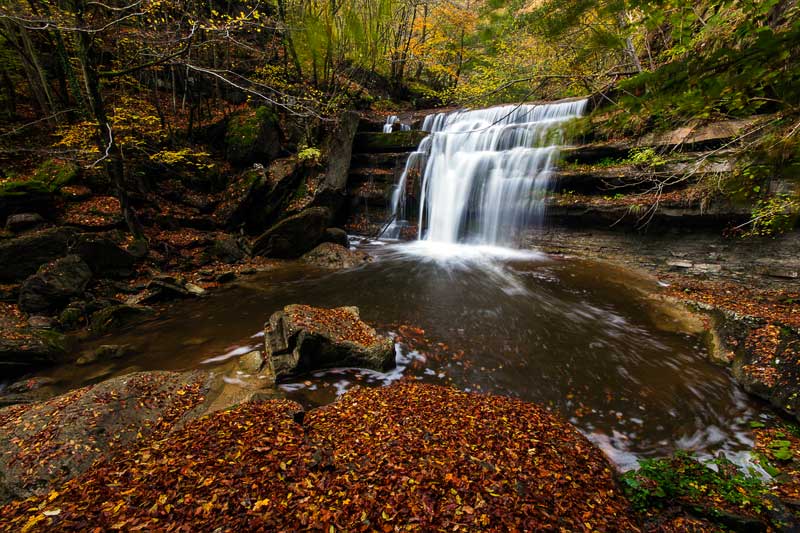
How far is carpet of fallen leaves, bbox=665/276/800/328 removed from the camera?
6144mm

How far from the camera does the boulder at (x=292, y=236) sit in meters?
10.0

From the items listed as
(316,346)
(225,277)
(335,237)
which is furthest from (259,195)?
(316,346)

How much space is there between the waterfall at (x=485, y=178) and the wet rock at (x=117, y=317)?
30.6ft

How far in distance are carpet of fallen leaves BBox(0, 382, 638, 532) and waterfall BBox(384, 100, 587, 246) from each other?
31.7 feet

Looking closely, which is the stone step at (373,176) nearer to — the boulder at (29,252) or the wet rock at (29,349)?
the boulder at (29,252)


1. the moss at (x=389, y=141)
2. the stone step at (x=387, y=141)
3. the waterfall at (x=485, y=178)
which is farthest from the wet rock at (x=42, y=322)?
the moss at (x=389, y=141)

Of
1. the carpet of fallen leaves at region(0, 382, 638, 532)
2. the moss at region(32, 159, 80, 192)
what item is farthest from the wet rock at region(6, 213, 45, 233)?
the carpet of fallen leaves at region(0, 382, 638, 532)

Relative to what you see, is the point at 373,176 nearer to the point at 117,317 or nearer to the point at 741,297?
the point at 117,317

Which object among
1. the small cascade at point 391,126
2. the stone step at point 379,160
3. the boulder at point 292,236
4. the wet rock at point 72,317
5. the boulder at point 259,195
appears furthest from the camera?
the small cascade at point 391,126

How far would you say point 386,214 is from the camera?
14258 mm

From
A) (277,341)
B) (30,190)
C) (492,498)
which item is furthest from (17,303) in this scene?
(492,498)

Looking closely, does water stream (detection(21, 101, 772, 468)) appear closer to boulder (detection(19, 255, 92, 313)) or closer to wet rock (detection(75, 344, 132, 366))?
wet rock (detection(75, 344, 132, 366))

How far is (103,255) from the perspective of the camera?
693 cm

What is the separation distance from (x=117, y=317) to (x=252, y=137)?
823 centimetres
